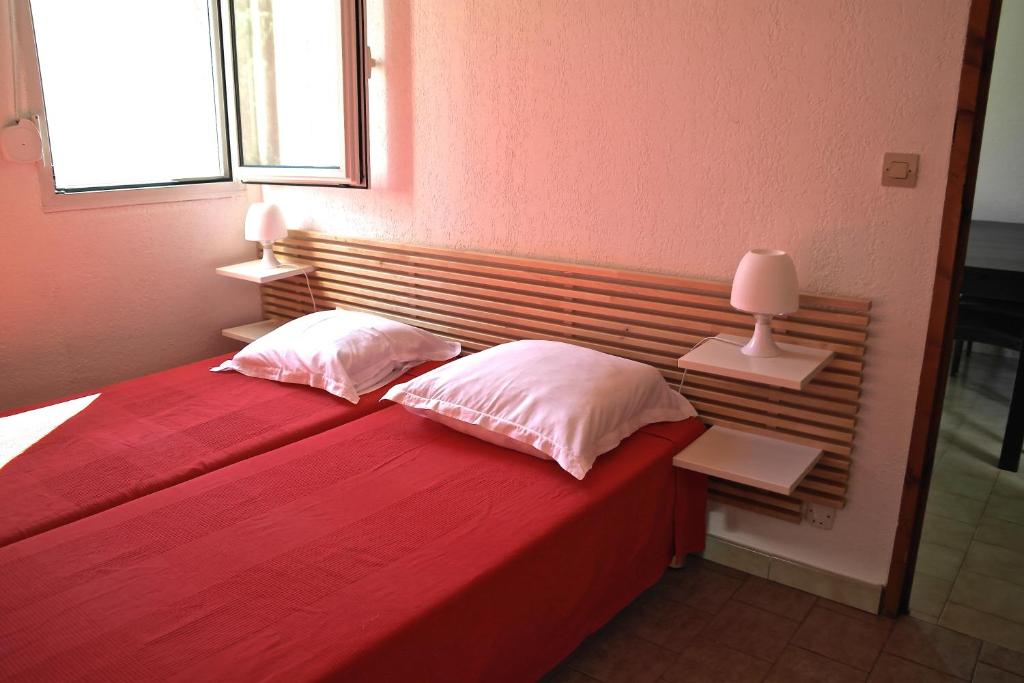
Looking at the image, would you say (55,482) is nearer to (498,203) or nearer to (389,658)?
(389,658)

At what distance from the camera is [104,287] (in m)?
3.14

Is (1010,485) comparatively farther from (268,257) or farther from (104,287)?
(104,287)

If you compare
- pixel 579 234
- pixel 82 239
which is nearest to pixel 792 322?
pixel 579 234

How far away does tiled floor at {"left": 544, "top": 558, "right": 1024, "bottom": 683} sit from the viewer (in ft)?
7.05

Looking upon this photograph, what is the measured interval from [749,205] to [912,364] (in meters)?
0.62

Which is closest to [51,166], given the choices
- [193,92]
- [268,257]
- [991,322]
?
[193,92]

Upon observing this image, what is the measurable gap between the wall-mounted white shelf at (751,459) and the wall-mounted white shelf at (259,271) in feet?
5.85

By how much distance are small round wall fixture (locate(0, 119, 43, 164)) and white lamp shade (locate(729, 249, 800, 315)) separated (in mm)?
2342

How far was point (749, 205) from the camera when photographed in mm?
2426

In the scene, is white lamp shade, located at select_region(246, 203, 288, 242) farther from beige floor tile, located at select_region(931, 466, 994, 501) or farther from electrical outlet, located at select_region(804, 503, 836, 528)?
beige floor tile, located at select_region(931, 466, 994, 501)

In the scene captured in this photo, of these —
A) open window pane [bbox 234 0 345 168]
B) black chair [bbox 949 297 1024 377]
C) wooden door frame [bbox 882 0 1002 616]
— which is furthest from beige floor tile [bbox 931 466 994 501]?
open window pane [bbox 234 0 345 168]

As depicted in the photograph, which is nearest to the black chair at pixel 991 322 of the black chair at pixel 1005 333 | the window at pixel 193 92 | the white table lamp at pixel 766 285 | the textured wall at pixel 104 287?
the black chair at pixel 1005 333

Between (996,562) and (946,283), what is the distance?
3.75ft

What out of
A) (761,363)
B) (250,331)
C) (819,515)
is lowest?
(819,515)
